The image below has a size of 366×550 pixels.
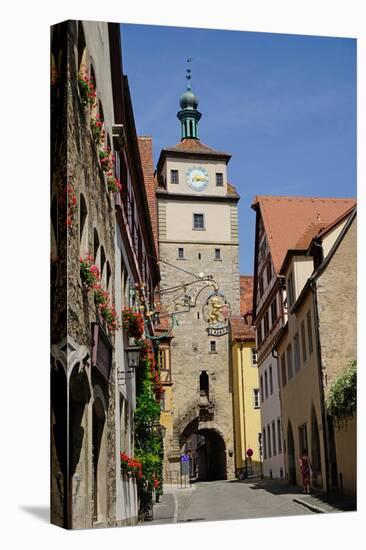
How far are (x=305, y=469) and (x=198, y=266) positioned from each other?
3.20 m

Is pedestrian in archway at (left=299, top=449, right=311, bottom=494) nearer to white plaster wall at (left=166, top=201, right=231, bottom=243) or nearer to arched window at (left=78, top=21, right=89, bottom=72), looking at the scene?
white plaster wall at (left=166, top=201, right=231, bottom=243)

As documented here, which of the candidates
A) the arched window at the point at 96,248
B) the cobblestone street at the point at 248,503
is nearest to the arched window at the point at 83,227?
the arched window at the point at 96,248

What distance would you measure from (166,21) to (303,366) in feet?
17.8

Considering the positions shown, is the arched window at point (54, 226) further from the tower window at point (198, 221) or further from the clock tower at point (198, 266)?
the tower window at point (198, 221)

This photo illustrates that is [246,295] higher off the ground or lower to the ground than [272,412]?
higher

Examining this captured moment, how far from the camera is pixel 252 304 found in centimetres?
1341

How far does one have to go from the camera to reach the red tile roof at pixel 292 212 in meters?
11.9

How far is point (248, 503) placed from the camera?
11070mm

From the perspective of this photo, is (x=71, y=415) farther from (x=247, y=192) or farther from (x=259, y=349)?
(x=259, y=349)

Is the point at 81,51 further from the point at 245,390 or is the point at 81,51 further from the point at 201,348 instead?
the point at 245,390

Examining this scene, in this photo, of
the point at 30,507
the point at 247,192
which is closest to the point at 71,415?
the point at 30,507

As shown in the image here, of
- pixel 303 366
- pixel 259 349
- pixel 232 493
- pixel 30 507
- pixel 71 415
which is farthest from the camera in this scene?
pixel 259 349

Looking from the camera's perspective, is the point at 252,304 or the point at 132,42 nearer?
the point at 132,42

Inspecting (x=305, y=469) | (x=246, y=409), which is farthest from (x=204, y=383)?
(x=305, y=469)
